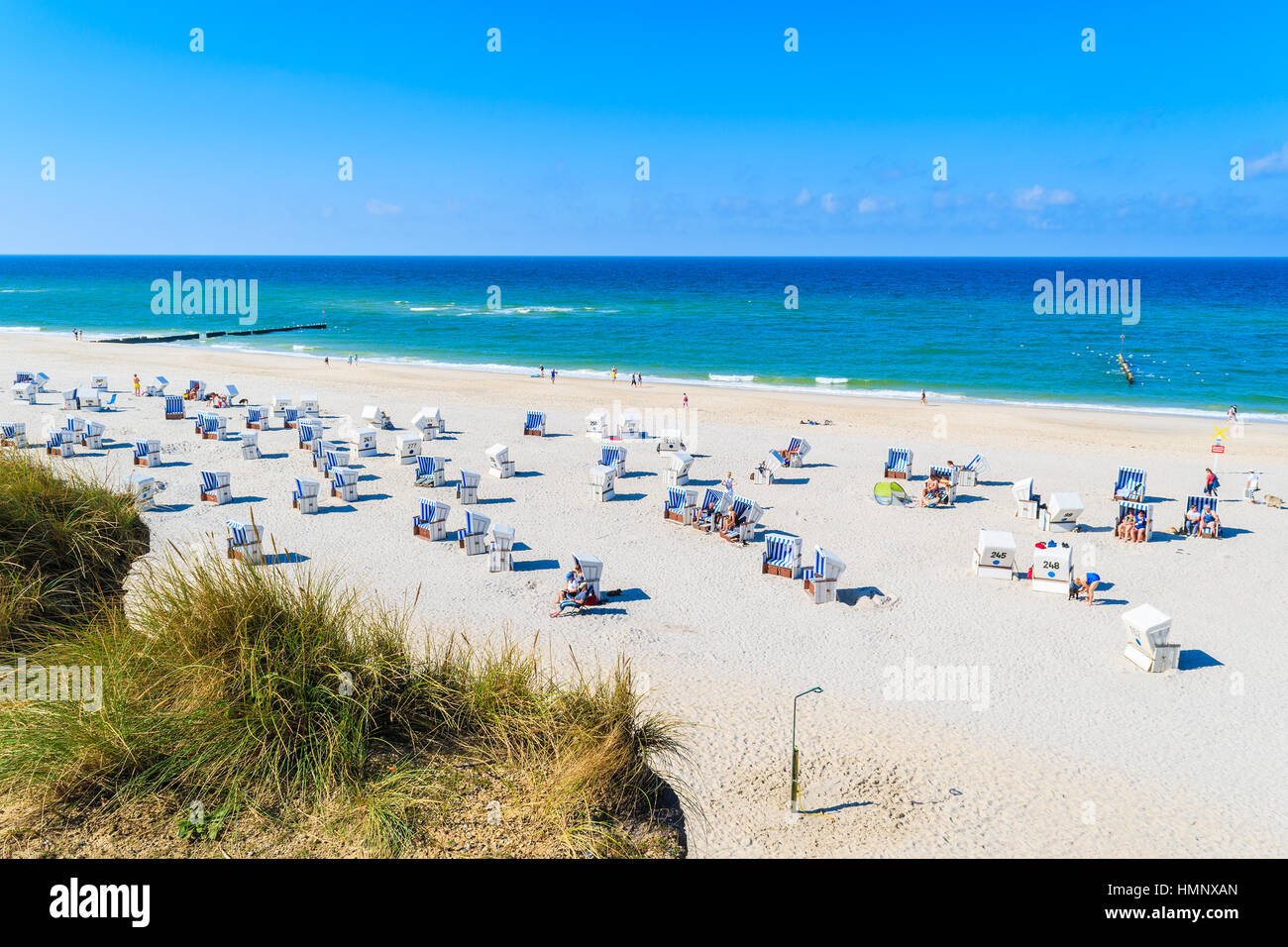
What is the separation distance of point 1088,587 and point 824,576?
523cm

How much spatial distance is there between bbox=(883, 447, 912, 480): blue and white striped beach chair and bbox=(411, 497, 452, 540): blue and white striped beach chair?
13.5 m

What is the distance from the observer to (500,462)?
78.1 ft

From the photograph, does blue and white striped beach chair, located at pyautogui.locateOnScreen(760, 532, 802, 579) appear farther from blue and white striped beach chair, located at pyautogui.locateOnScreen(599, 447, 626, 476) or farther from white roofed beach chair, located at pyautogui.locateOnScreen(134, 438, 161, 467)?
white roofed beach chair, located at pyautogui.locateOnScreen(134, 438, 161, 467)

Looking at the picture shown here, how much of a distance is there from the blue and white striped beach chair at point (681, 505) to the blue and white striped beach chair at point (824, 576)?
5.03 m

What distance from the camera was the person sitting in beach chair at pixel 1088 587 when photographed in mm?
15664

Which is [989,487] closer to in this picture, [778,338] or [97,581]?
[97,581]

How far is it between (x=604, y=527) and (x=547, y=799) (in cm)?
1445

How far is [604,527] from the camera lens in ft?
64.5

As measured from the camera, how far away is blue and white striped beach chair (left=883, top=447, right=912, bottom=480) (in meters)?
24.5

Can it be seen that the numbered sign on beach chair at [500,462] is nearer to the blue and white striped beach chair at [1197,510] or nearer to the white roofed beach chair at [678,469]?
the white roofed beach chair at [678,469]
